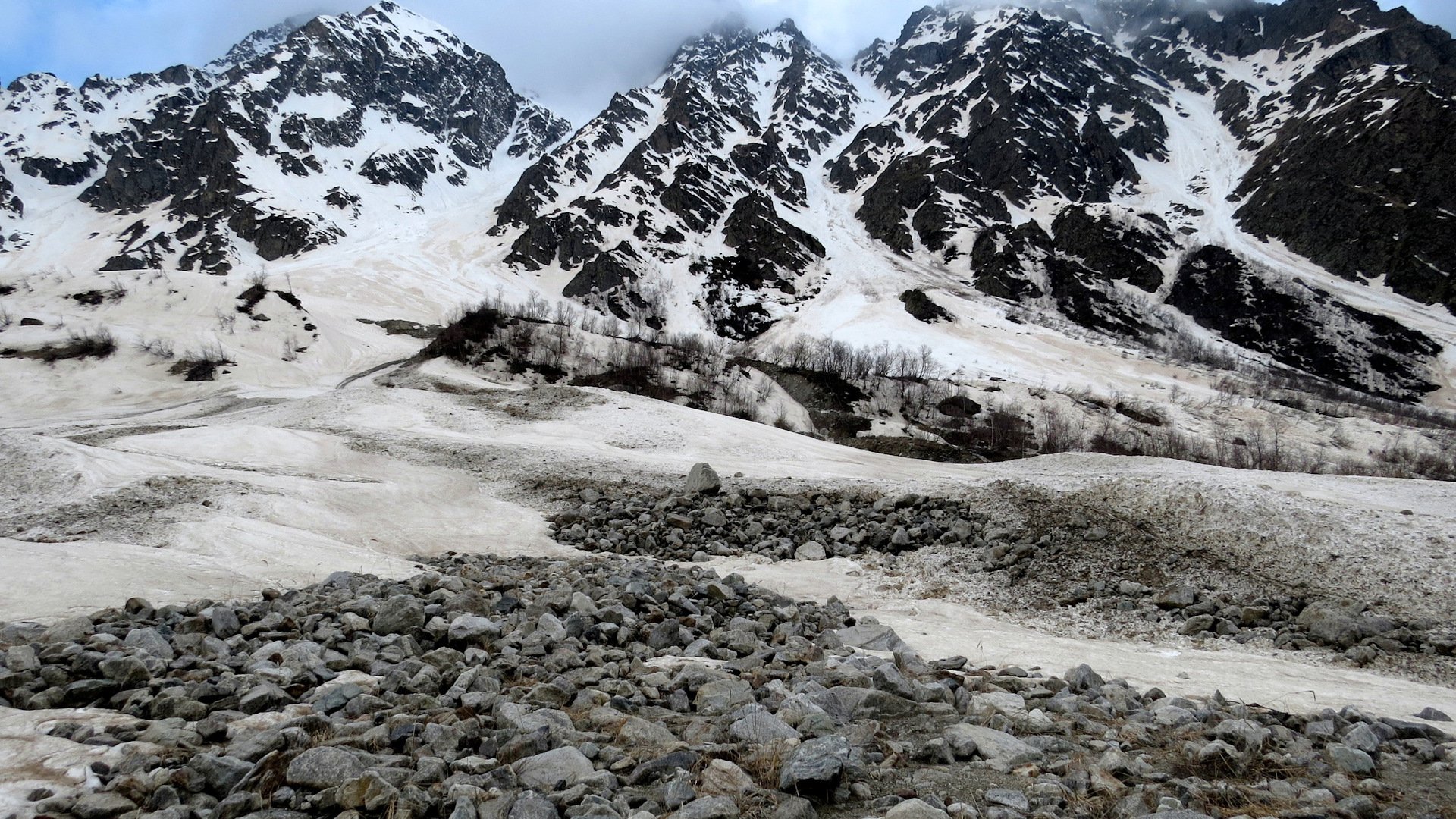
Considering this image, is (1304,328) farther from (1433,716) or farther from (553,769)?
(553,769)

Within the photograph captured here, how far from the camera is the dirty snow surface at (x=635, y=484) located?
988 centimetres

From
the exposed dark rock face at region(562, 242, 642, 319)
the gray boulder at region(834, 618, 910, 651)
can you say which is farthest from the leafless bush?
the exposed dark rock face at region(562, 242, 642, 319)

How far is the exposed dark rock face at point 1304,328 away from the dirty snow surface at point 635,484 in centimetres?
15784

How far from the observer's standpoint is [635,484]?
25.7 meters

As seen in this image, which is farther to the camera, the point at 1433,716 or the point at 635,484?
the point at 635,484

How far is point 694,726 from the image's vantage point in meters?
5.65

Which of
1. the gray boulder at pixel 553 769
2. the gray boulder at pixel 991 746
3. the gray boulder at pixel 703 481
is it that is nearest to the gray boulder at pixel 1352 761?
the gray boulder at pixel 991 746

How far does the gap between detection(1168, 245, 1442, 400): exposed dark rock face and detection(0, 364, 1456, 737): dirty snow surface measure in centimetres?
15784

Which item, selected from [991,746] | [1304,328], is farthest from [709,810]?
[1304,328]

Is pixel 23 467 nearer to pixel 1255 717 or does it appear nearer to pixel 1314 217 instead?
pixel 1255 717

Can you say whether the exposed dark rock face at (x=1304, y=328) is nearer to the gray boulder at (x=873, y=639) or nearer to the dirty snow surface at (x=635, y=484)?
the dirty snow surface at (x=635, y=484)

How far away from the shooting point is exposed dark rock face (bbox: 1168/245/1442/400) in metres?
136

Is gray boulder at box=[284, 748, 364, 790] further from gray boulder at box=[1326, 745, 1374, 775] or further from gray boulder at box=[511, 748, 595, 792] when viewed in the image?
gray boulder at box=[1326, 745, 1374, 775]

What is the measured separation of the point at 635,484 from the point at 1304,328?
597 feet
